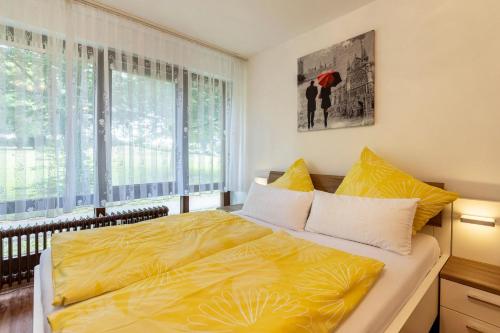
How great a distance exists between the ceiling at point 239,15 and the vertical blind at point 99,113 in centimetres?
22

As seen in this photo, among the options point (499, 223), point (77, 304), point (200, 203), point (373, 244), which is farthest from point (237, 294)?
point (200, 203)

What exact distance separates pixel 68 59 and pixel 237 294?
2362mm

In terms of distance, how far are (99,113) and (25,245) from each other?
1289mm

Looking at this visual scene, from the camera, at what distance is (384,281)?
119 cm

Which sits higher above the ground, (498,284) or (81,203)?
(81,203)

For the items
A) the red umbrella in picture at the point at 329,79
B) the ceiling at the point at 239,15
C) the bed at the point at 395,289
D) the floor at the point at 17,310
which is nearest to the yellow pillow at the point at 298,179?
the bed at the point at 395,289

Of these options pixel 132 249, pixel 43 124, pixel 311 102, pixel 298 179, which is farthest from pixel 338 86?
pixel 43 124

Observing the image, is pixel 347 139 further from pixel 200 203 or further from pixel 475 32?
pixel 200 203

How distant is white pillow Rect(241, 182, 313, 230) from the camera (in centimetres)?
200

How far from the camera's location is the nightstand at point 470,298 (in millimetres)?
1327

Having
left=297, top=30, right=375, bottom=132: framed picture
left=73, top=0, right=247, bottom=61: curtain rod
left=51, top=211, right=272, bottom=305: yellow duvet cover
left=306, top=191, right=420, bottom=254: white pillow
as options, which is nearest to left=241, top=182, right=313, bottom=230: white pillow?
left=306, top=191, right=420, bottom=254: white pillow

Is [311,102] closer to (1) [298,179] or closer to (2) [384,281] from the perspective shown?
(1) [298,179]

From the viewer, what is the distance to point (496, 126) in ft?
5.09

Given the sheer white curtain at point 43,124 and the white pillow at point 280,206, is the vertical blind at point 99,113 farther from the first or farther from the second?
the white pillow at point 280,206
